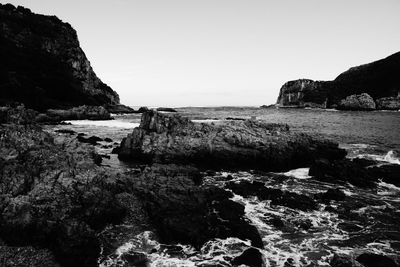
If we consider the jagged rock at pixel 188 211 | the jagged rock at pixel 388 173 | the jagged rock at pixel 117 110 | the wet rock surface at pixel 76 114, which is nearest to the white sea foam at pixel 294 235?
the jagged rock at pixel 188 211

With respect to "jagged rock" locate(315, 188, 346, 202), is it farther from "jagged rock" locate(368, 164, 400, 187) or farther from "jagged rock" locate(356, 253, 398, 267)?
"jagged rock" locate(356, 253, 398, 267)

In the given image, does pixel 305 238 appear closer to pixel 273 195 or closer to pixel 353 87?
pixel 273 195

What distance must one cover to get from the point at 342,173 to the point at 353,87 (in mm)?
148147

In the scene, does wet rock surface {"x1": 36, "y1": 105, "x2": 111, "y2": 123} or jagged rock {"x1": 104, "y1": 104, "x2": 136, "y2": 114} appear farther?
jagged rock {"x1": 104, "y1": 104, "x2": 136, "y2": 114}

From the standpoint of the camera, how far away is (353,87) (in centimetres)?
15388

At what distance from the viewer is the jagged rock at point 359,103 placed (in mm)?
132875

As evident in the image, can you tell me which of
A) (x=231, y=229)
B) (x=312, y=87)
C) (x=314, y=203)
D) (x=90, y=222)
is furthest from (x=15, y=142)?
(x=312, y=87)

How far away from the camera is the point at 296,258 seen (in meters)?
12.5

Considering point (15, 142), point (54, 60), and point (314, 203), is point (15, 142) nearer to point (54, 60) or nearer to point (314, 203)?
point (314, 203)

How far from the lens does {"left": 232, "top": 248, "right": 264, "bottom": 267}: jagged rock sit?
11.9m

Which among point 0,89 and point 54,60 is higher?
point 54,60

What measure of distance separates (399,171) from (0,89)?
78499 mm

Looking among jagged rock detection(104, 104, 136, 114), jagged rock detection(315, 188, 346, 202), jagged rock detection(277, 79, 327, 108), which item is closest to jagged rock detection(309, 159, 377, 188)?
jagged rock detection(315, 188, 346, 202)

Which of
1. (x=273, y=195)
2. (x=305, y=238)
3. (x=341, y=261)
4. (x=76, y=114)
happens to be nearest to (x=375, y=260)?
(x=341, y=261)
